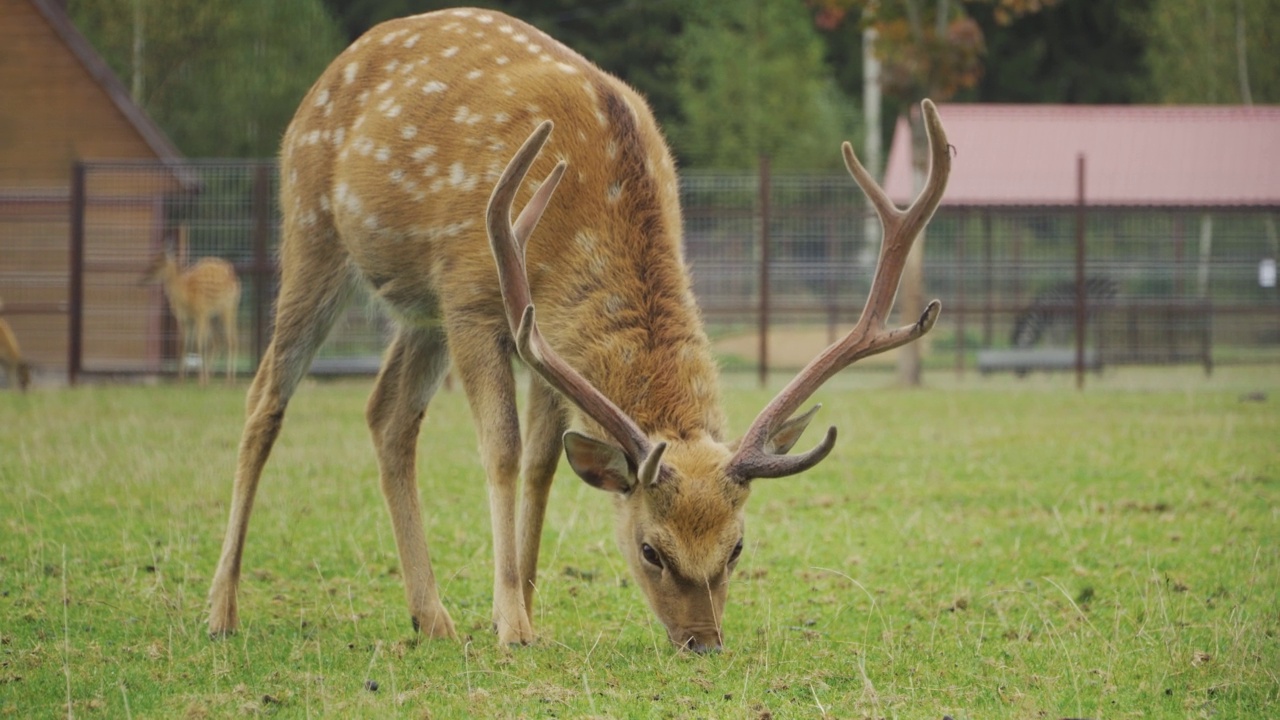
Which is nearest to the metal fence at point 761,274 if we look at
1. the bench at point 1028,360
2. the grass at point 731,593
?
the bench at point 1028,360

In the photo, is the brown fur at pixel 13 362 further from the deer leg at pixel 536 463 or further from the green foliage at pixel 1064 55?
the green foliage at pixel 1064 55

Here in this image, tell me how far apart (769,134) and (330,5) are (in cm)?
1743

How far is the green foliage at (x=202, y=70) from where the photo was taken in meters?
36.7

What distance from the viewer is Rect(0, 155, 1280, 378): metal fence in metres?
18.9

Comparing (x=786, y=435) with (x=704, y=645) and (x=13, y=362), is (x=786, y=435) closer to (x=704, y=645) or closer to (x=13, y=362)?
(x=704, y=645)

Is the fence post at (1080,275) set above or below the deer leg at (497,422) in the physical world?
below

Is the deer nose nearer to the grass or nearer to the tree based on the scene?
the grass

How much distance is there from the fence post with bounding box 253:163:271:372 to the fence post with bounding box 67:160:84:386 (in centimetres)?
192

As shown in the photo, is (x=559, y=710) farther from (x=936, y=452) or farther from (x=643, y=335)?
(x=936, y=452)

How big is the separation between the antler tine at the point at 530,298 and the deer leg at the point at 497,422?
0.28 metres

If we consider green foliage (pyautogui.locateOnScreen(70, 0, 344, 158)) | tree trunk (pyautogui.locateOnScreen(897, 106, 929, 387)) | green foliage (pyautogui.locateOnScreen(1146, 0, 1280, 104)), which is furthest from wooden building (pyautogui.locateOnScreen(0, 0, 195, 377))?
green foliage (pyautogui.locateOnScreen(1146, 0, 1280, 104))

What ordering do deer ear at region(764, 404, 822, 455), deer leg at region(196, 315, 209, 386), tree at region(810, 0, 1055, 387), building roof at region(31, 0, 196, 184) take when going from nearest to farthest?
Result: deer ear at region(764, 404, 822, 455), deer leg at region(196, 315, 209, 386), tree at region(810, 0, 1055, 387), building roof at region(31, 0, 196, 184)

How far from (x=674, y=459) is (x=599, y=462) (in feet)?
0.74

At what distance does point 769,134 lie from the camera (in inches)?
1580
